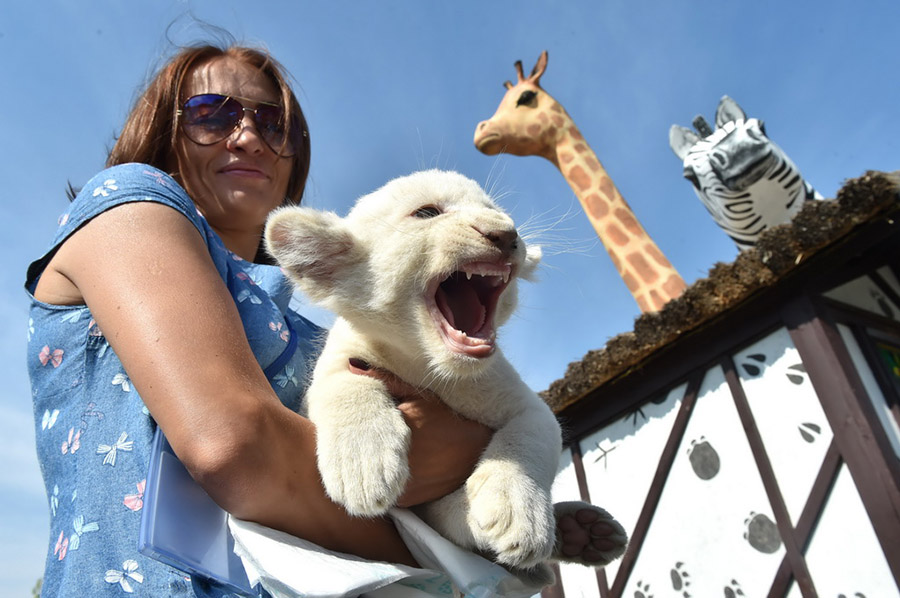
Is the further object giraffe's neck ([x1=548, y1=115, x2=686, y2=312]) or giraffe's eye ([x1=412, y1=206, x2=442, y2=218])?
giraffe's neck ([x1=548, y1=115, x2=686, y2=312])

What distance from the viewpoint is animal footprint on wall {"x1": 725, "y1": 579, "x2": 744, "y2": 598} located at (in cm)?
458

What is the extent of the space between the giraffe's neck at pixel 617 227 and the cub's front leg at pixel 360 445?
6.41m


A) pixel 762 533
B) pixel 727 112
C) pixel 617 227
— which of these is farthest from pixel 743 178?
pixel 762 533

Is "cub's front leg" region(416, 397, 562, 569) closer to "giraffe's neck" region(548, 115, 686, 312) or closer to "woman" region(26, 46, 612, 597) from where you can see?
"woman" region(26, 46, 612, 597)

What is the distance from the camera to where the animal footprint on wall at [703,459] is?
5002 millimetres


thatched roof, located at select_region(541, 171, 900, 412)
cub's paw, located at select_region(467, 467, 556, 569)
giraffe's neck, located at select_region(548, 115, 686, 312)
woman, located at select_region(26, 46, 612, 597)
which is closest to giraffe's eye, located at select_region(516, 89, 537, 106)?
giraffe's neck, located at select_region(548, 115, 686, 312)

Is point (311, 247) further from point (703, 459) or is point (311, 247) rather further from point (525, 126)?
point (525, 126)

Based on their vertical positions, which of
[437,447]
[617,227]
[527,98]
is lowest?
[437,447]

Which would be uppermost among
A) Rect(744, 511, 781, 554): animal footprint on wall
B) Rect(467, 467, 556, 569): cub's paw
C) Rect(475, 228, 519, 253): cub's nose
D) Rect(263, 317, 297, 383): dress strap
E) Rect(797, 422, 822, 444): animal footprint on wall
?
Rect(475, 228, 519, 253): cub's nose

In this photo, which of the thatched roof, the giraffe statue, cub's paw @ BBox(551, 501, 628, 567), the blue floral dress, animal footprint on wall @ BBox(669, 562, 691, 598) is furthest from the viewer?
the giraffe statue

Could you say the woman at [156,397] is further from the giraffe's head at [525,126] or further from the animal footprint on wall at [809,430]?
the giraffe's head at [525,126]

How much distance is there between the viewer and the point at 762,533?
4.53 meters

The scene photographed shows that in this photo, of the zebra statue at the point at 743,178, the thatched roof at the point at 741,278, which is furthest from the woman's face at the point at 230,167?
the zebra statue at the point at 743,178

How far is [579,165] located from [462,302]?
27.7 feet
